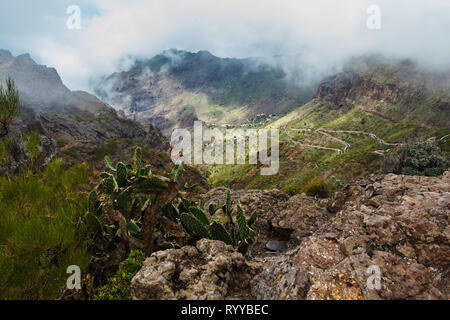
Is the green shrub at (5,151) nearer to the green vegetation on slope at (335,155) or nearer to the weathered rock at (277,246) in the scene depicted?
the weathered rock at (277,246)

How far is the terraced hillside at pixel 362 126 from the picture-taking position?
52188mm

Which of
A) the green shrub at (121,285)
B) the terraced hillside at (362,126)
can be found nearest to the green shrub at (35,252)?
the green shrub at (121,285)

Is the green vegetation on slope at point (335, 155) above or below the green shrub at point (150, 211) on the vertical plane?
below

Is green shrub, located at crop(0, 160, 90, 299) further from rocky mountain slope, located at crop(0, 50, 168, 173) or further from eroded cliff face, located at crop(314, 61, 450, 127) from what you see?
eroded cliff face, located at crop(314, 61, 450, 127)

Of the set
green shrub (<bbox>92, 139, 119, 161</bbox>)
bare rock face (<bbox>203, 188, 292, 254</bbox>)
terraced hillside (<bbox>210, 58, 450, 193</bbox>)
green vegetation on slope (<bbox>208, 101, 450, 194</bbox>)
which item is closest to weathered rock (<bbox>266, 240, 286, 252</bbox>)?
bare rock face (<bbox>203, 188, 292, 254</bbox>)

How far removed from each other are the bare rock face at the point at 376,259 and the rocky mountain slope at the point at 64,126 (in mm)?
8194

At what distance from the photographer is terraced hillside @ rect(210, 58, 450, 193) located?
52188 mm

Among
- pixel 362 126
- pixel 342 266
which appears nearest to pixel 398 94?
pixel 362 126

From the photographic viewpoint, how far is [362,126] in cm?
10356

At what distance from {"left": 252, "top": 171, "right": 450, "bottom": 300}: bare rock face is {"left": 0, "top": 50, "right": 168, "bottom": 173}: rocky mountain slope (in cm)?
819

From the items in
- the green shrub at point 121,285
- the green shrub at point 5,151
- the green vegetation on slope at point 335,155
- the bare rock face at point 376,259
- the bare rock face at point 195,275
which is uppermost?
the green shrub at point 5,151
